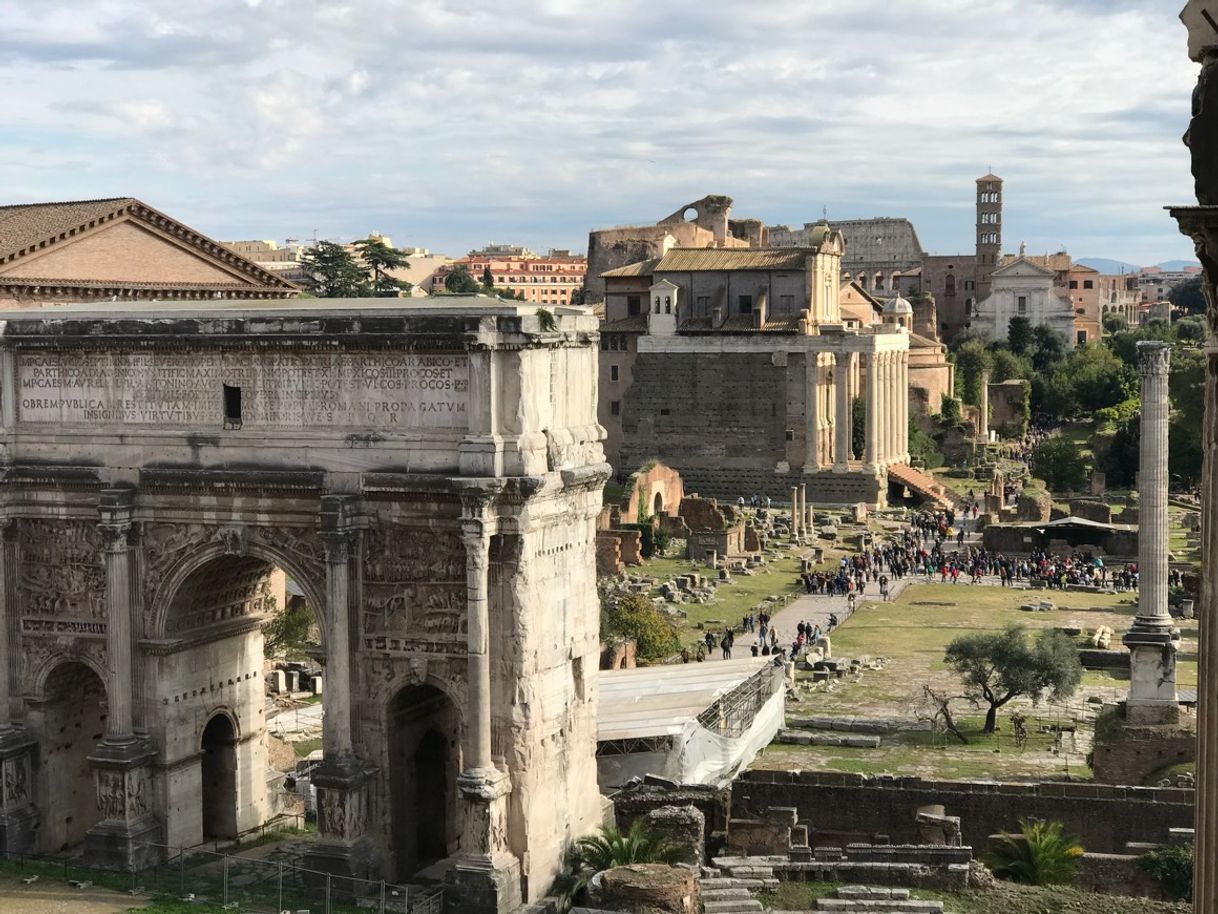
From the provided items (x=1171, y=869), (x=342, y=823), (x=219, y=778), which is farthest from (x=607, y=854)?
(x=1171, y=869)

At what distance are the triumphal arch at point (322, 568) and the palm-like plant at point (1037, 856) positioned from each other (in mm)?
5089

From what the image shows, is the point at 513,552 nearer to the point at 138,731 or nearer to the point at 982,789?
the point at 138,731

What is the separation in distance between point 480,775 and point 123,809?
4.75 meters

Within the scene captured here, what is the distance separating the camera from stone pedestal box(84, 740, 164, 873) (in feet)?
66.2

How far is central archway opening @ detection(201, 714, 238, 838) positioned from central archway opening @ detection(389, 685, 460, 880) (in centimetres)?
290

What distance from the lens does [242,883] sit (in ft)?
64.7

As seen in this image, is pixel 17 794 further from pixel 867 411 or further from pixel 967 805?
pixel 867 411

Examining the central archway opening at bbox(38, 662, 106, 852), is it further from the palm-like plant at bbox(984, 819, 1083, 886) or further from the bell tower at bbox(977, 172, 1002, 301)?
the bell tower at bbox(977, 172, 1002, 301)

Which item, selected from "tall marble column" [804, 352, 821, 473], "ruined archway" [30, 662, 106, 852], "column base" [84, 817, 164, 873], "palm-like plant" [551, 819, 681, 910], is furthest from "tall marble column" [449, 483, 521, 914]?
"tall marble column" [804, 352, 821, 473]

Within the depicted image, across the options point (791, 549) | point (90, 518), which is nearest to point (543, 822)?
point (90, 518)

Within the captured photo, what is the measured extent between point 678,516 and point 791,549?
4.70 metres

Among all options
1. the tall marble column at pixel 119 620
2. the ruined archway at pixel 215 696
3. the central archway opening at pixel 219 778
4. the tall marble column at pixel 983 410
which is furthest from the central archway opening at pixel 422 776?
Answer: the tall marble column at pixel 983 410

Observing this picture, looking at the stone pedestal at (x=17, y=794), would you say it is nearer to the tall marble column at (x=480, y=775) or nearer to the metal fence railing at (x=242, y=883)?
the metal fence railing at (x=242, y=883)

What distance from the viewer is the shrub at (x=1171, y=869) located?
19.8 m
